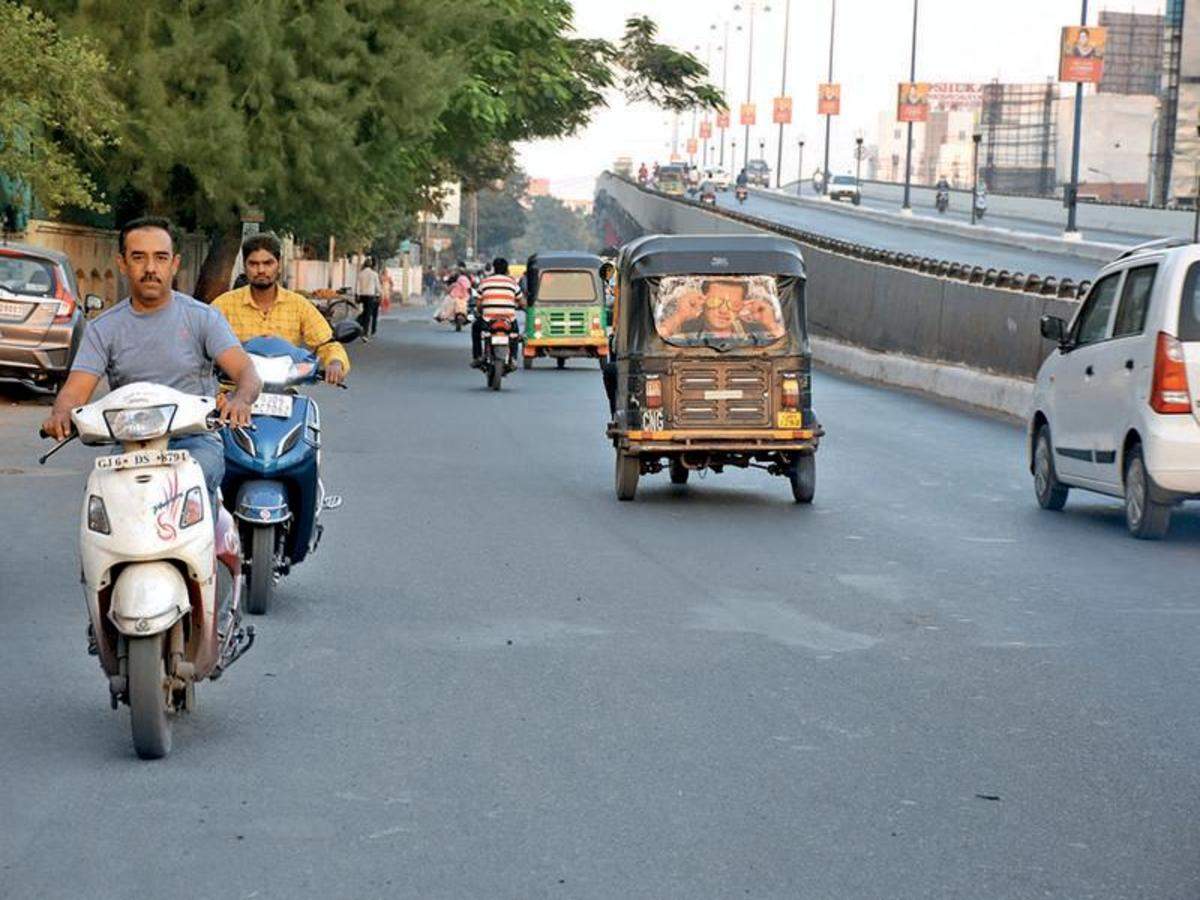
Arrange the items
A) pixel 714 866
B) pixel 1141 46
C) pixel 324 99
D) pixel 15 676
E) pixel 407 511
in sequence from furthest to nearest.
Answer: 1. pixel 1141 46
2. pixel 324 99
3. pixel 407 511
4. pixel 15 676
5. pixel 714 866

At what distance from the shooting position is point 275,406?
10.2 metres

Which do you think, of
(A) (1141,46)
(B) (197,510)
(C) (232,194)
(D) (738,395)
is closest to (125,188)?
(C) (232,194)

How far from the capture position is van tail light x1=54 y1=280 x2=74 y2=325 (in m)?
24.7

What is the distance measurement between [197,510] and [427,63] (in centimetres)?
3148

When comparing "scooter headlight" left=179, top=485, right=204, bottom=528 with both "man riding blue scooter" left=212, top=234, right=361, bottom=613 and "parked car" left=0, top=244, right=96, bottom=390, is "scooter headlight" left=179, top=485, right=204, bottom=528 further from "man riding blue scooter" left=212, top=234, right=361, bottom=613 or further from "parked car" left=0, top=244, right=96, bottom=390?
"parked car" left=0, top=244, right=96, bottom=390

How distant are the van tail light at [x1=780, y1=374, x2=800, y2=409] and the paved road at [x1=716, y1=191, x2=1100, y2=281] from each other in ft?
125

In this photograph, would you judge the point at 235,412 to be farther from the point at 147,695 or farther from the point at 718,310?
the point at 718,310

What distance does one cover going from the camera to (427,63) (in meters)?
38.2

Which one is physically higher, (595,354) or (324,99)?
(324,99)

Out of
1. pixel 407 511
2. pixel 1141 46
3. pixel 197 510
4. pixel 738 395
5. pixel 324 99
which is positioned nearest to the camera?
pixel 197 510

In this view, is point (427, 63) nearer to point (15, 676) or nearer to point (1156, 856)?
point (15, 676)

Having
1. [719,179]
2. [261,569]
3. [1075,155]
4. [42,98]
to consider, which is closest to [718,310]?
[261,569]

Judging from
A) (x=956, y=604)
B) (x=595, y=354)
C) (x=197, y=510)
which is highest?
(x=197, y=510)

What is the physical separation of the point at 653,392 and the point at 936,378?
50.7 feet
